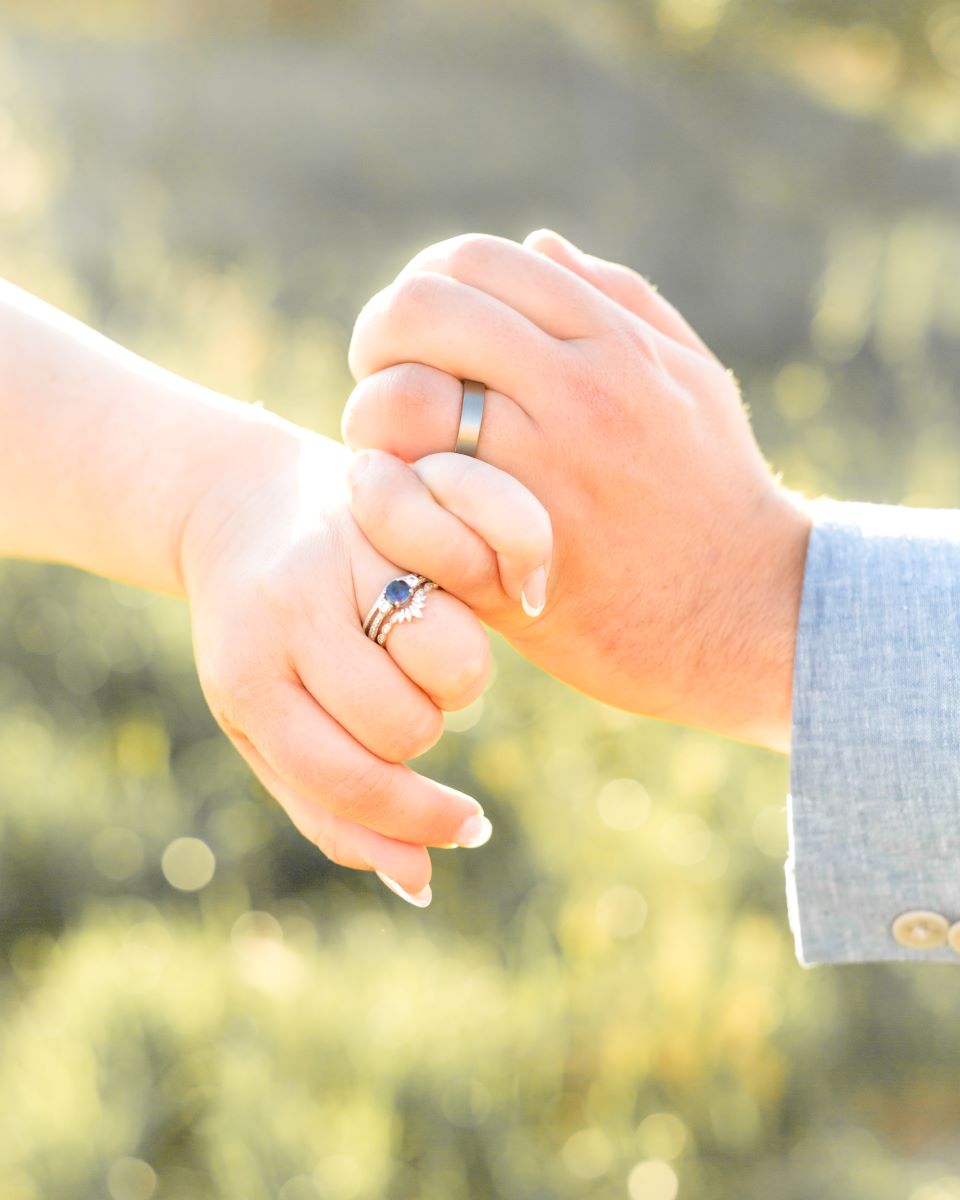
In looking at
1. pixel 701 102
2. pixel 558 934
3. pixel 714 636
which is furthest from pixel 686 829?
pixel 701 102

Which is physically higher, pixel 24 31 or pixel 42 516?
pixel 42 516

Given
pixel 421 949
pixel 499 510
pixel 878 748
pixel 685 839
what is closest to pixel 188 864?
pixel 421 949

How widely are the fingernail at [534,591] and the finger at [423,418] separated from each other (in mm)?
160

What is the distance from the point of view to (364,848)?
1443 mm

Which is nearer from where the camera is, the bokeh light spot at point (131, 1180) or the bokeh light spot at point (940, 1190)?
the bokeh light spot at point (131, 1180)

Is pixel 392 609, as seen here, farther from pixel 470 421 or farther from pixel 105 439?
pixel 105 439

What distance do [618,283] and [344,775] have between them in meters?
0.78

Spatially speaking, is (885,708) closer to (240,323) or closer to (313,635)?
(313,635)

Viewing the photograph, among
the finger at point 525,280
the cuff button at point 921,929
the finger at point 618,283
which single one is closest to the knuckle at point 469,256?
the finger at point 525,280

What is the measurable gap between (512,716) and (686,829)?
2.28 feet

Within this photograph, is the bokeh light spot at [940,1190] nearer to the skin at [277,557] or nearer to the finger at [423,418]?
the skin at [277,557]

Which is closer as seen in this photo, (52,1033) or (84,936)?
(52,1033)

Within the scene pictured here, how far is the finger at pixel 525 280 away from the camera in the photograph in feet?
4.98

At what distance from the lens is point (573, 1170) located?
2.38m
